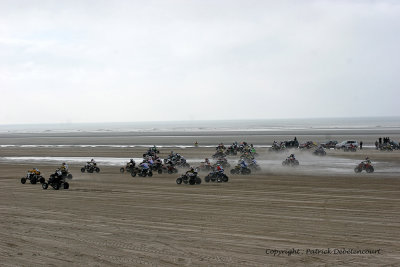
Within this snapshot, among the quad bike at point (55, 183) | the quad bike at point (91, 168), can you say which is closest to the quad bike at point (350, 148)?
the quad bike at point (91, 168)

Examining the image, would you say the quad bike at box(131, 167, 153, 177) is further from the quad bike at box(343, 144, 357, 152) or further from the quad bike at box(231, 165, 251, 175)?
the quad bike at box(343, 144, 357, 152)

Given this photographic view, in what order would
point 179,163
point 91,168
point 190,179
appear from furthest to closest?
1. point 179,163
2. point 91,168
3. point 190,179

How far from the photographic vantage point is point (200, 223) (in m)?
18.2

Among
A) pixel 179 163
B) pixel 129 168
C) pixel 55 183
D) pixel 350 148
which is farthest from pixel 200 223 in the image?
pixel 350 148

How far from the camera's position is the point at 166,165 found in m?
39.8

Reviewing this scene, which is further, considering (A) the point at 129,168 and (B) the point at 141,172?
(A) the point at 129,168

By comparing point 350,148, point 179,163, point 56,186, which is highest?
point 350,148

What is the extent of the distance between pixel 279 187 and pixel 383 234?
13.0m

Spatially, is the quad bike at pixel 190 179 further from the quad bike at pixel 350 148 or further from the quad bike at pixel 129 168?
the quad bike at pixel 350 148

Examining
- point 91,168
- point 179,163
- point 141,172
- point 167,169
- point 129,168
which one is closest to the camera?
point 141,172

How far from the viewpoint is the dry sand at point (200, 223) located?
13.6 m

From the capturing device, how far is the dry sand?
1362 centimetres

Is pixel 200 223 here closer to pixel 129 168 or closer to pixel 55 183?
pixel 55 183

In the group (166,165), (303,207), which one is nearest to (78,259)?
(303,207)
